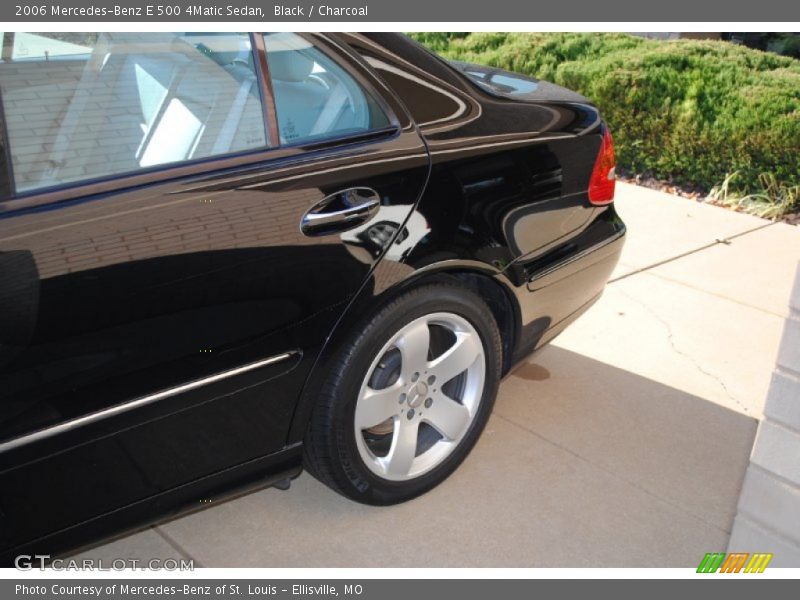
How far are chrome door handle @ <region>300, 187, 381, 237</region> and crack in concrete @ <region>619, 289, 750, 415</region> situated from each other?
211cm

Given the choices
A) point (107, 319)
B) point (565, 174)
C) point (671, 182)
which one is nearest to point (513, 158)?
point (565, 174)

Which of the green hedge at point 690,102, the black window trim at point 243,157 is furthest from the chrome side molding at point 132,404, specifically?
the green hedge at point 690,102

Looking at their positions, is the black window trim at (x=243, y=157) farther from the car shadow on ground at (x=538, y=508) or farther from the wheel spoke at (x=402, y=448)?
the car shadow on ground at (x=538, y=508)

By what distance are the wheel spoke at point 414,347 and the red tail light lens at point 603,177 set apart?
0.92 m

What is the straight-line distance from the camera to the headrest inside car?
2.49 meters

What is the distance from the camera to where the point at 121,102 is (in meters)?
2.27

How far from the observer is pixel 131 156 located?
7.24 feet

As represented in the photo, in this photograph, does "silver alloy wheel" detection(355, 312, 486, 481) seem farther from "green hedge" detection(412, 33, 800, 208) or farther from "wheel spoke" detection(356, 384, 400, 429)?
"green hedge" detection(412, 33, 800, 208)

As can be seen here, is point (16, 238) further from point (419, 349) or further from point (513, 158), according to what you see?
point (513, 158)

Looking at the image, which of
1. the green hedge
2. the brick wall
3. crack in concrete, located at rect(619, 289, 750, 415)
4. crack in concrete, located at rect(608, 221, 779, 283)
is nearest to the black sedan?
the brick wall

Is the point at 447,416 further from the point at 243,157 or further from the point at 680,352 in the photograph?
the point at 680,352

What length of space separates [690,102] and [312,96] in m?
4.70

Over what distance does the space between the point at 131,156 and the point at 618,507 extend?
196 centimetres
